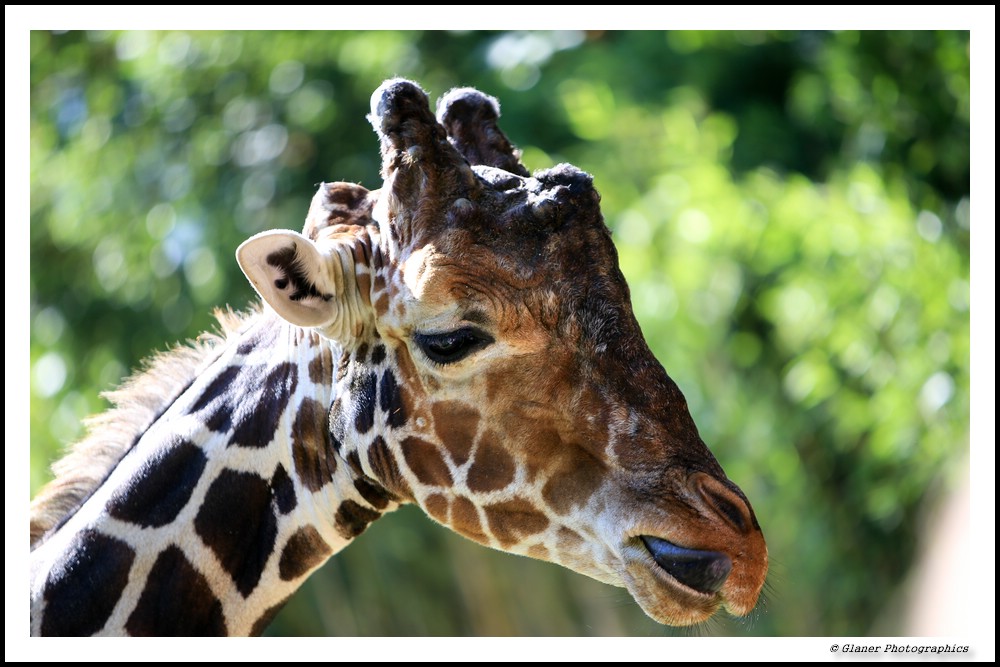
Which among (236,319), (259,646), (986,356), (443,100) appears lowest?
(986,356)

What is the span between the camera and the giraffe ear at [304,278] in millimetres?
3826

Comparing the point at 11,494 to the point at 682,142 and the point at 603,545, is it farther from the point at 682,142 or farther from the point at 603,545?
the point at 682,142

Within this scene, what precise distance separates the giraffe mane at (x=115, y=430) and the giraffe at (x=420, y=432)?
79 mm

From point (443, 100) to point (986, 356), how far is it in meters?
3.62

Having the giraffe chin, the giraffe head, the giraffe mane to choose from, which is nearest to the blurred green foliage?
the giraffe mane

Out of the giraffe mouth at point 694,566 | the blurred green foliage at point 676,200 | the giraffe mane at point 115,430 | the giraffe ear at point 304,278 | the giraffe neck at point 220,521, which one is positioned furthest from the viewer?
the blurred green foliage at point 676,200

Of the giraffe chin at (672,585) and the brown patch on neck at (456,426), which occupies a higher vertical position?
the brown patch on neck at (456,426)

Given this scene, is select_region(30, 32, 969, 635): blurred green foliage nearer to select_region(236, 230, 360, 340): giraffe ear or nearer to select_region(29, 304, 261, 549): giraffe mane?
select_region(29, 304, 261, 549): giraffe mane

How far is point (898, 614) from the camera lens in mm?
17938

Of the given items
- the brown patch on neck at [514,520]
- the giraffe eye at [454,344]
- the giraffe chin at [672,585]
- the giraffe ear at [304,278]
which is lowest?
the giraffe chin at [672,585]

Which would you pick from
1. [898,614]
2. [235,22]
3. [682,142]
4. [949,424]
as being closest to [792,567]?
[898,614]

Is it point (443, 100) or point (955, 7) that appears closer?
point (443, 100)

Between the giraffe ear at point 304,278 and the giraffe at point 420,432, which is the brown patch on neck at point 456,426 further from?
the giraffe ear at point 304,278

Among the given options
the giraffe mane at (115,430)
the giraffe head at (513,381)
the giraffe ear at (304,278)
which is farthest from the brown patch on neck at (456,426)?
the giraffe mane at (115,430)
